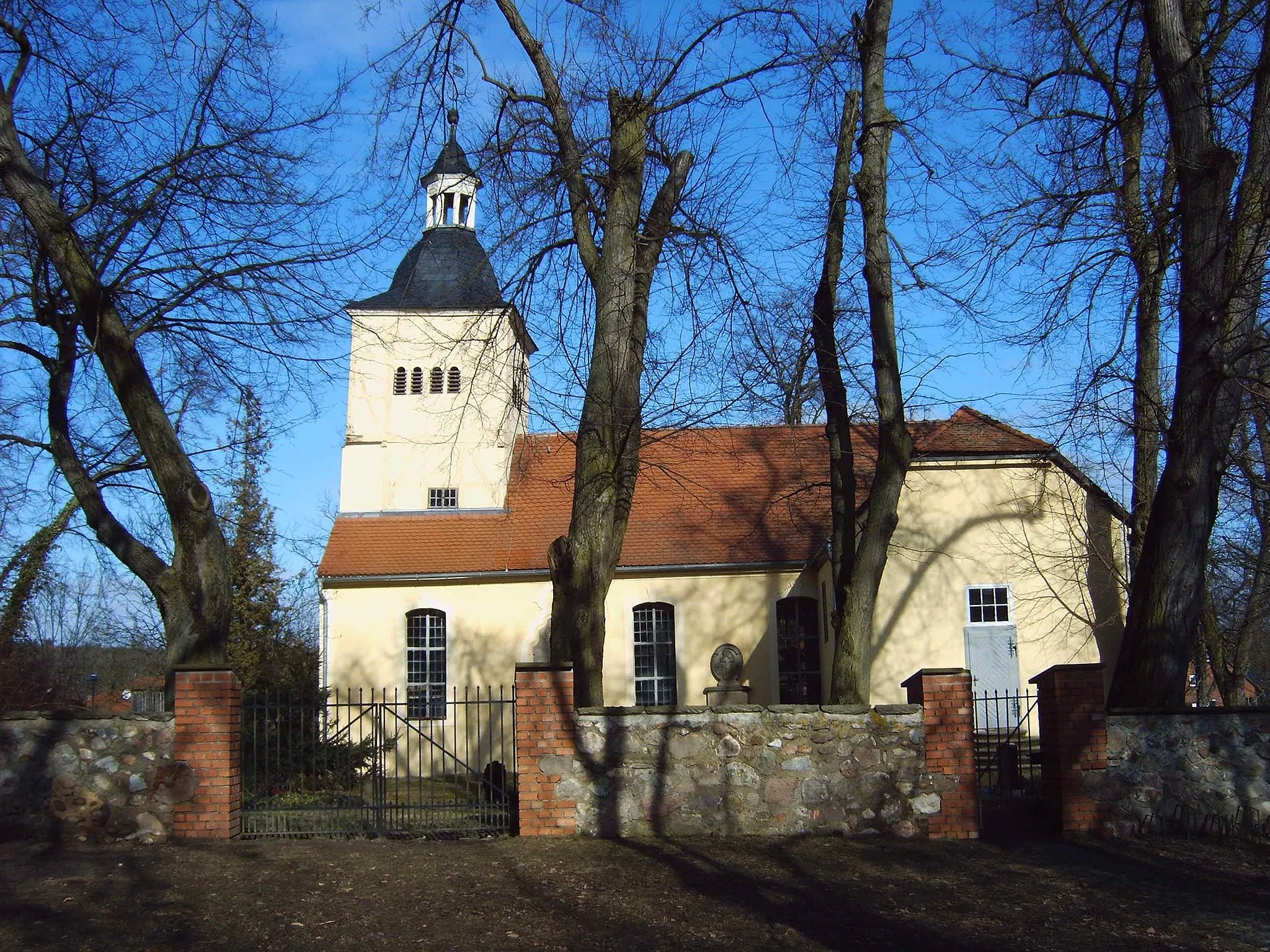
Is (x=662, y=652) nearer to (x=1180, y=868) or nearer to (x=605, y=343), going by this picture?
(x=605, y=343)

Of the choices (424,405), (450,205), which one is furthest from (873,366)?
(450,205)

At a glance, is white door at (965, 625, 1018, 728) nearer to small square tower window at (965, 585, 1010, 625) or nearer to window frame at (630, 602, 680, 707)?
small square tower window at (965, 585, 1010, 625)

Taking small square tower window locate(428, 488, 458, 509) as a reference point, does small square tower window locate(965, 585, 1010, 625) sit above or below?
below

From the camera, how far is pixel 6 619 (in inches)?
766

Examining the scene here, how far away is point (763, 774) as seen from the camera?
9.80 m

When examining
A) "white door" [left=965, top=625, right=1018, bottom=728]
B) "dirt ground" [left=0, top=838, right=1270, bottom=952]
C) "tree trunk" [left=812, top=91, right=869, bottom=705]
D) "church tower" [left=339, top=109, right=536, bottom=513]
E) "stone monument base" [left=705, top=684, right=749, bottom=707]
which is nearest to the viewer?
"dirt ground" [left=0, top=838, right=1270, bottom=952]

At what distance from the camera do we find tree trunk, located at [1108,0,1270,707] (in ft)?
33.6

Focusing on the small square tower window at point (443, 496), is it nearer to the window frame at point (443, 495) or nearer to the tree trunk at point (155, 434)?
the window frame at point (443, 495)

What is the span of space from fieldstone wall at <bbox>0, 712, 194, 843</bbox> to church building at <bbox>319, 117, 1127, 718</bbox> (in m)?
4.65

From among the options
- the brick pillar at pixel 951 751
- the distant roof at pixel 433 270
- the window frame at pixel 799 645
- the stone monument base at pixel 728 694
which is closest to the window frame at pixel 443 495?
the distant roof at pixel 433 270

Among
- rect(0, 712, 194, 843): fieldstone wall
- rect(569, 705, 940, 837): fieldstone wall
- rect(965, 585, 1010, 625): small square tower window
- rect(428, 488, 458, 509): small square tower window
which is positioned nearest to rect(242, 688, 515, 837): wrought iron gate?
rect(0, 712, 194, 843): fieldstone wall

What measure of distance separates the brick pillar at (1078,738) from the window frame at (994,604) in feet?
25.4

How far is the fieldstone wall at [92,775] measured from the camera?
9.77 m

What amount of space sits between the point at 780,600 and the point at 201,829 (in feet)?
39.9
